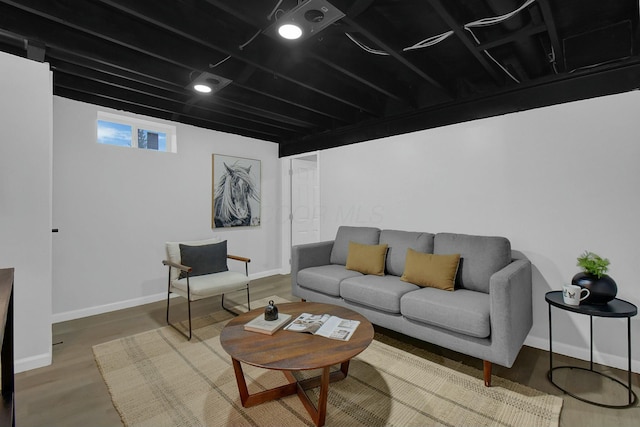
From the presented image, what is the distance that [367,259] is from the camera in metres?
3.24

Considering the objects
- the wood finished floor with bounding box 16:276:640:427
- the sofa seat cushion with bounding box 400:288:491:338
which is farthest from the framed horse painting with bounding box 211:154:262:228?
the sofa seat cushion with bounding box 400:288:491:338

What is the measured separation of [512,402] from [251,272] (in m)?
3.86

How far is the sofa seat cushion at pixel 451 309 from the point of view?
2080 mm

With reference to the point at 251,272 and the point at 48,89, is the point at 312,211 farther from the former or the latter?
the point at 48,89

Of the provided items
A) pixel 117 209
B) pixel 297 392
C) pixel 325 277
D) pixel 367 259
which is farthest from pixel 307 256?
pixel 117 209

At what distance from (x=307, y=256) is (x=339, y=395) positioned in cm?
177

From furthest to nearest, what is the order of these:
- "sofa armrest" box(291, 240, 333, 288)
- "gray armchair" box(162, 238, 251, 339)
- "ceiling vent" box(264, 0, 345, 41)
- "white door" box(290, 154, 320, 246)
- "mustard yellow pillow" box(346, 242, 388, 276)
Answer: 1. "white door" box(290, 154, 320, 246)
2. "sofa armrest" box(291, 240, 333, 288)
3. "mustard yellow pillow" box(346, 242, 388, 276)
4. "gray armchair" box(162, 238, 251, 339)
5. "ceiling vent" box(264, 0, 345, 41)

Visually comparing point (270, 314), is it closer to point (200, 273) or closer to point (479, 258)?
point (200, 273)

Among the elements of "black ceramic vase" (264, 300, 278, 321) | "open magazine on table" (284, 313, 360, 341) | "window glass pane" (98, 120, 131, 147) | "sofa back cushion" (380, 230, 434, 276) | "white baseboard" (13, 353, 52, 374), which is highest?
"window glass pane" (98, 120, 131, 147)

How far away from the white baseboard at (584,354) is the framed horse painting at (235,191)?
12.8 feet

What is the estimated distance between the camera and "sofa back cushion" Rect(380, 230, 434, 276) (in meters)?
3.07

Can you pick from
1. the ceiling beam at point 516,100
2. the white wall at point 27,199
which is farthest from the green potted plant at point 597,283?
the white wall at point 27,199

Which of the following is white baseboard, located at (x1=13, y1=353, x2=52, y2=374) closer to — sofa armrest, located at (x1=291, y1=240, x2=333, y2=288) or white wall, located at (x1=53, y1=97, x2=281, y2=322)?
white wall, located at (x1=53, y1=97, x2=281, y2=322)

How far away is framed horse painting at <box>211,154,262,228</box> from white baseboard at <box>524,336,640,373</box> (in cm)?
391
